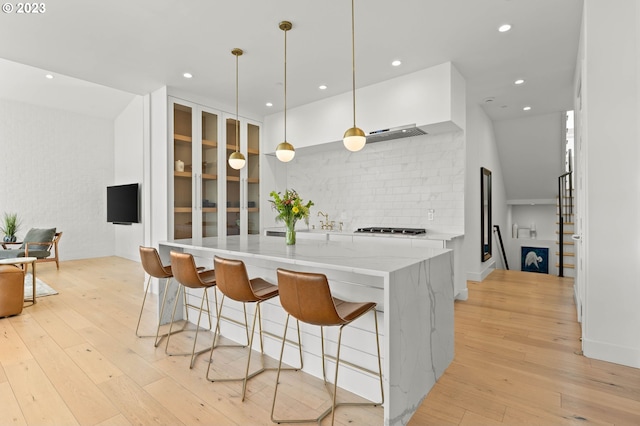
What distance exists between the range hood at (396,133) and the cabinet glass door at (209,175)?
7.98 ft

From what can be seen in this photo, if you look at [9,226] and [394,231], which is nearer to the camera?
[394,231]

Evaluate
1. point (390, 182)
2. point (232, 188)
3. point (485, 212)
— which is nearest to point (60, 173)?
point (232, 188)

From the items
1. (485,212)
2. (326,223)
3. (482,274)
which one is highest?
(485,212)

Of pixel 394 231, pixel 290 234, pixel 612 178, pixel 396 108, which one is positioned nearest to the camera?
pixel 612 178

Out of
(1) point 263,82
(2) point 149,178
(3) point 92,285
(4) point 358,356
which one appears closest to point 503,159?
(1) point 263,82

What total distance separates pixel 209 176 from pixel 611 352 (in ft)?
16.4

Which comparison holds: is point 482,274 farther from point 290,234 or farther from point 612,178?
point 290,234

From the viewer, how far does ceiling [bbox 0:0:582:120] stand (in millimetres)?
2809

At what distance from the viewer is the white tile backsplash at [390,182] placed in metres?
4.50

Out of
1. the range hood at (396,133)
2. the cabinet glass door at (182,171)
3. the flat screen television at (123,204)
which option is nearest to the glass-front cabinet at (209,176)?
the cabinet glass door at (182,171)

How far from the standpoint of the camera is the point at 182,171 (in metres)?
4.77

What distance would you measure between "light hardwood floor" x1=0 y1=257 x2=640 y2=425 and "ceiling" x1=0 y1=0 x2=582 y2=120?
2.87 metres

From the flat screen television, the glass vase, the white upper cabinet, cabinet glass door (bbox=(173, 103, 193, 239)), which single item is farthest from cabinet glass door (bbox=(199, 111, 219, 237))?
the glass vase

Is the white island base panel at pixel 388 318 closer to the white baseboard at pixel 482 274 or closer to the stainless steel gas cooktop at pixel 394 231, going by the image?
the stainless steel gas cooktop at pixel 394 231
